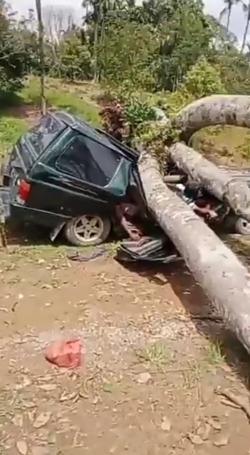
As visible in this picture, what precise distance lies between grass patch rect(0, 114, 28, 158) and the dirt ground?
24.9ft

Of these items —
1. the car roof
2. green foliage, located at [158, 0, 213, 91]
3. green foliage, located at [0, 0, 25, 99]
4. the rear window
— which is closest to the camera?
the rear window

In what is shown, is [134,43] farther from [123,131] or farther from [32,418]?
[32,418]

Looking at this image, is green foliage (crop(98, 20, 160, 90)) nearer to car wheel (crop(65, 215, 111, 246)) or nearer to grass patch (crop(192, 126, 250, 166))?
grass patch (crop(192, 126, 250, 166))

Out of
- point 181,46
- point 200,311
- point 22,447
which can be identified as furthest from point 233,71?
point 22,447

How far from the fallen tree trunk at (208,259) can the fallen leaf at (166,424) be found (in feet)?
2.84

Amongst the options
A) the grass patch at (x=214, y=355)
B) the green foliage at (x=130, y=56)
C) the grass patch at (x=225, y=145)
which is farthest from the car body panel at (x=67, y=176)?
the green foliage at (x=130, y=56)

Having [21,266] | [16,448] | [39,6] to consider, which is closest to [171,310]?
[21,266]

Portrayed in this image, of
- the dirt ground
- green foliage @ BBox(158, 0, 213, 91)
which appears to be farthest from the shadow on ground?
green foliage @ BBox(158, 0, 213, 91)

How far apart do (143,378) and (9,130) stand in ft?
44.2

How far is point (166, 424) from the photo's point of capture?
425 centimetres

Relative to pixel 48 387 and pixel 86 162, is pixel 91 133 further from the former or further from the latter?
pixel 48 387

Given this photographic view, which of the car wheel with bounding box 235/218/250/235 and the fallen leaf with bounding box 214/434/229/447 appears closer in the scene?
the fallen leaf with bounding box 214/434/229/447

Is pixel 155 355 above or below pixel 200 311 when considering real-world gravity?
above

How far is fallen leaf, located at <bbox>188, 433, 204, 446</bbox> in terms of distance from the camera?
4.07 meters
